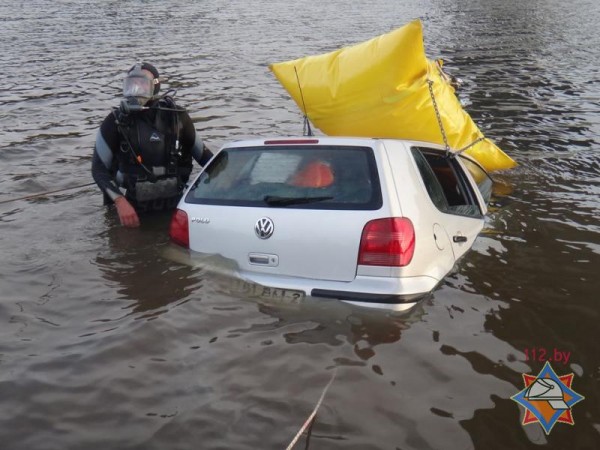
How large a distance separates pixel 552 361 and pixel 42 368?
3.18 metres

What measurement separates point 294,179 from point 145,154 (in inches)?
90.0

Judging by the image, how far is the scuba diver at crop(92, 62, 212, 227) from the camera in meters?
6.18

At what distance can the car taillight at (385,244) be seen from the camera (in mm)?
4152

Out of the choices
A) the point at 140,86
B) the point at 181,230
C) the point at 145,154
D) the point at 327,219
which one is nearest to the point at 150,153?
the point at 145,154

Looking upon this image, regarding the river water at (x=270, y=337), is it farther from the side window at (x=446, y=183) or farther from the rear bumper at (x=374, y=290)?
the side window at (x=446, y=183)

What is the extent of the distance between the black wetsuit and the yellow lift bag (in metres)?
1.36

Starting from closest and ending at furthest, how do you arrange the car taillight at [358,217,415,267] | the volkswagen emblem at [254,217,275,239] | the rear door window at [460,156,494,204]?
the car taillight at [358,217,415,267], the volkswagen emblem at [254,217,275,239], the rear door window at [460,156,494,204]

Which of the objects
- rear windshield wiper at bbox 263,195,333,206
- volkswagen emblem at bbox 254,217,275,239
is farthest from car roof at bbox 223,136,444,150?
volkswagen emblem at bbox 254,217,275,239

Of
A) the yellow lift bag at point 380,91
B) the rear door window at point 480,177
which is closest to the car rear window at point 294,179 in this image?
the yellow lift bag at point 380,91

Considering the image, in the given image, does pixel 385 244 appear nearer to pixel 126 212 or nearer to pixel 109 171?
pixel 126 212

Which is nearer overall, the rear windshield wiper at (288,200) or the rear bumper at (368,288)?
the rear bumper at (368,288)

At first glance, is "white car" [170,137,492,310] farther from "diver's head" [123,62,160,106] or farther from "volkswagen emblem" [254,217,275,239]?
"diver's head" [123,62,160,106]

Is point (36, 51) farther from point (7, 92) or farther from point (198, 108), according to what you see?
point (198, 108)

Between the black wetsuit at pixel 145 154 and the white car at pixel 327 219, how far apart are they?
1.40m
